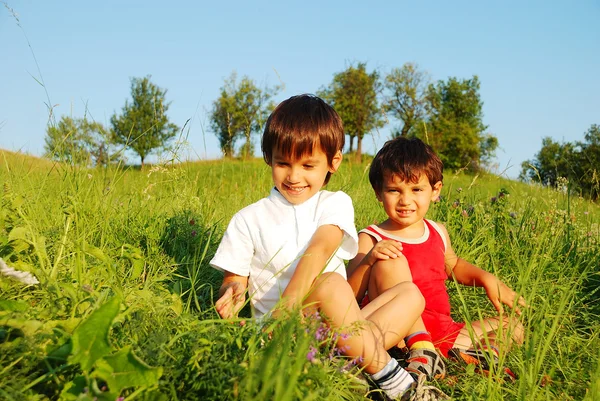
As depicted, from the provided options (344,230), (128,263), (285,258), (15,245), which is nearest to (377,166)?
(344,230)

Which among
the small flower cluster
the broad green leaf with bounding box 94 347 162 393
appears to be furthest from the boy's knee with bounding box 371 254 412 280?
the broad green leaf with bounding box 94 347 162 393

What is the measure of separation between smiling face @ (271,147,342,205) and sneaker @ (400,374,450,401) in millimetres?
946

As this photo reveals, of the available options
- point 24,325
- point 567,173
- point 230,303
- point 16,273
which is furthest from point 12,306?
point 567,173

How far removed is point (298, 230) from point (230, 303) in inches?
20.0

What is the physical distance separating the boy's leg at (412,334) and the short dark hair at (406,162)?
20.0 inches

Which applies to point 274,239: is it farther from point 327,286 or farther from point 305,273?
point 327,286

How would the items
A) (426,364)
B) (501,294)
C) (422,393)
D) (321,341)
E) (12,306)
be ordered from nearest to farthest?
(12,306) → (321,341) → (422,393) → (426,364) → (501,294)

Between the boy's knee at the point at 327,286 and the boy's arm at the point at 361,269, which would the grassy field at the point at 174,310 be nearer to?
the boy's knee at the point at 327,286

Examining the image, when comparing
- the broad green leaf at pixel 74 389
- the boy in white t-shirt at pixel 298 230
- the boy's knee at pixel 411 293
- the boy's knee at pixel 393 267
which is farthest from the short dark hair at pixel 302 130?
the broad green leaf at pixel 74 389

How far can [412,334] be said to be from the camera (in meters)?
2.42

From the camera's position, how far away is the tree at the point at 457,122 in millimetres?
44281

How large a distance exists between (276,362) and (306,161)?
1182 millimetres

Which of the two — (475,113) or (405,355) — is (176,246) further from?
(475,113)

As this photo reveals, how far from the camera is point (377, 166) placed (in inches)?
115
